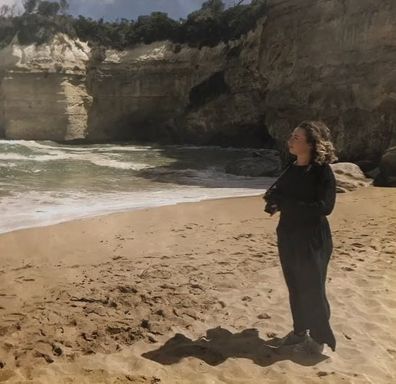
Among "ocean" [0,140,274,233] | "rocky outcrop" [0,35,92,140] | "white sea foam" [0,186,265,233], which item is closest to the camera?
"white sea foam" [0,186,265,233]

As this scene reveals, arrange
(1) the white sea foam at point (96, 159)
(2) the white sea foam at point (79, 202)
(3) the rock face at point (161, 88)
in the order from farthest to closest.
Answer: (3) the rock face at point (161, 88), (1) the white sea foam at point (96, 159), (2) the white sea foam at point (79, 202)

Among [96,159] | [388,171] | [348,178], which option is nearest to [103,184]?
[348,178]

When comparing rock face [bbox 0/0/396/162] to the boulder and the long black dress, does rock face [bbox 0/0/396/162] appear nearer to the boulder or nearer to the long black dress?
the boulder

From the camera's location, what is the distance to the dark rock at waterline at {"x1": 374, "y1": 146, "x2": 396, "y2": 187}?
11.9 metres

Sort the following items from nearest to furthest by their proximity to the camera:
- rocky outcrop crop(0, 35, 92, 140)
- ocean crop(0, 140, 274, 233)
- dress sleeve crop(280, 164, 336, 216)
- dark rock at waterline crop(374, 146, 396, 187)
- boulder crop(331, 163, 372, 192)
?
1. dress sleeve crop(280, 164, 336, 216)
2. ocean crop(0, 140, 274, 233)
3. boulder crop(331, 163, 372, 192)
4. dark rock at waterline crop(374, 146, 396, 187)
5. rocky outcrop crop(0, 35, 92, 140)

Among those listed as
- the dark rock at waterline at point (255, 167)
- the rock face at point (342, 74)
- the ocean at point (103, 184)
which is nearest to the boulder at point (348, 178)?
the ocean at point (103, 184)

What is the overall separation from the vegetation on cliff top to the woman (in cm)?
2684

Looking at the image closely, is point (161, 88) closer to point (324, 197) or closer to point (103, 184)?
point (103, 184)

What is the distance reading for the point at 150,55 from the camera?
3169cm

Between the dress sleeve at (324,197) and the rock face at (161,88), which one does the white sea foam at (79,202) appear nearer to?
the dress sleeve at (324,197)

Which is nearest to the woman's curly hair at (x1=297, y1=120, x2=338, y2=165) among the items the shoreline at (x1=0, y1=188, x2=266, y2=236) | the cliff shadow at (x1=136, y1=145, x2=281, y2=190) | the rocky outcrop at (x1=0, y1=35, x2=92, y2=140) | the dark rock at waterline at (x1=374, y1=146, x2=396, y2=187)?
the shoreline at (x1=0, y1=188, x2=266, y2=236)

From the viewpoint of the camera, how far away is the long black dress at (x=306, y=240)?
11.2 ft

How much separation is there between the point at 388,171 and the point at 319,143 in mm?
9525

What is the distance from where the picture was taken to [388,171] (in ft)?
39.7
